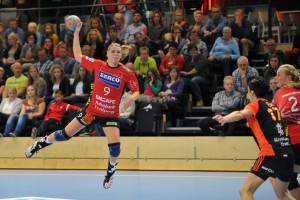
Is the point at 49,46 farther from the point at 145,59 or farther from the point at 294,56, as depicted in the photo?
the point at 294,56

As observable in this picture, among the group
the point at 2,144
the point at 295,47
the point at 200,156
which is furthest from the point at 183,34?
the point at 2,144

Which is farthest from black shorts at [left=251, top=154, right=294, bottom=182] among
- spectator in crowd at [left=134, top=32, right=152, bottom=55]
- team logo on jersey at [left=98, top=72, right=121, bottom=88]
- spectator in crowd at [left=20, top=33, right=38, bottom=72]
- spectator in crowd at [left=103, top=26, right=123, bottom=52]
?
spectator in crowd at [left=20, top=33, right=38, bottom=72]

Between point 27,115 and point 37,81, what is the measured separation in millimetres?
1126

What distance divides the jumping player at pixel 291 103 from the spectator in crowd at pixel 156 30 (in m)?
8.89

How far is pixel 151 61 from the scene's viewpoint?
1641cm

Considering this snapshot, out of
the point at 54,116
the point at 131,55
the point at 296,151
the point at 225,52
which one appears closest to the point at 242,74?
the point at 225,52

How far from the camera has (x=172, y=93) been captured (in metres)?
15.6

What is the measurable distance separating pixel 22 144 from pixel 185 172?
3.89 metres

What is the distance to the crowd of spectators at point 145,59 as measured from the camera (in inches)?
617

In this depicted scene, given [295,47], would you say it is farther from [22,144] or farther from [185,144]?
[22,144]

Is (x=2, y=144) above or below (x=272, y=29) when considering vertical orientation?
below

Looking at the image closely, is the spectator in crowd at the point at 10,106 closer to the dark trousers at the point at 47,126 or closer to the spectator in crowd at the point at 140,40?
the dark trousers at the point at 47,126

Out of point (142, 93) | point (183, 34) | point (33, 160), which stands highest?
point (183, 34)

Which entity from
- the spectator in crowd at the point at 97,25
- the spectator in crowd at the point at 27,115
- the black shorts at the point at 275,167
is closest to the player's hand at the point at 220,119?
the black shorts at the point at 275,167
